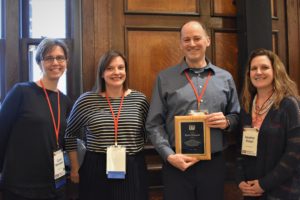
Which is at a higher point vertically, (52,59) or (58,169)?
(52,59)

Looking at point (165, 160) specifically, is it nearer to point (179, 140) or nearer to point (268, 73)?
point (179, 140)

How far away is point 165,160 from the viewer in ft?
6.06

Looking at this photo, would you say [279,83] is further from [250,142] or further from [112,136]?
[112,136]

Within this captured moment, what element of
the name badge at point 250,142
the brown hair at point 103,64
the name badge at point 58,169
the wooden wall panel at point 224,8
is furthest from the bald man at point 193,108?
the wooden wall panel at point 224,8

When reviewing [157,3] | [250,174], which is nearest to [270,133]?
[250,174]

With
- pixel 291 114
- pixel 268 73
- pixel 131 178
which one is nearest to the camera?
pixel 291 114

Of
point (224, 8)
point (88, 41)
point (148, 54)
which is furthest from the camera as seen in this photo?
point (224, 8)

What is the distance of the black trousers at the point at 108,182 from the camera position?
195cm

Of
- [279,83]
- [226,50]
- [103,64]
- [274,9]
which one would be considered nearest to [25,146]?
[103,64]

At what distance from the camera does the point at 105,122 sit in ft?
6.46

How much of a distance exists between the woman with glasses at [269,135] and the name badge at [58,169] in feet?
3.46

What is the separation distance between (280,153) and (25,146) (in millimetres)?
1398

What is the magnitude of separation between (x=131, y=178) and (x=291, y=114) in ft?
3.24

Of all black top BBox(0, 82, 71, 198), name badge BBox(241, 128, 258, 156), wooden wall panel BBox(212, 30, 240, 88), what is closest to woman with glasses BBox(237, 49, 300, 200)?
name badge BBox(241, 128, 258, 156)
